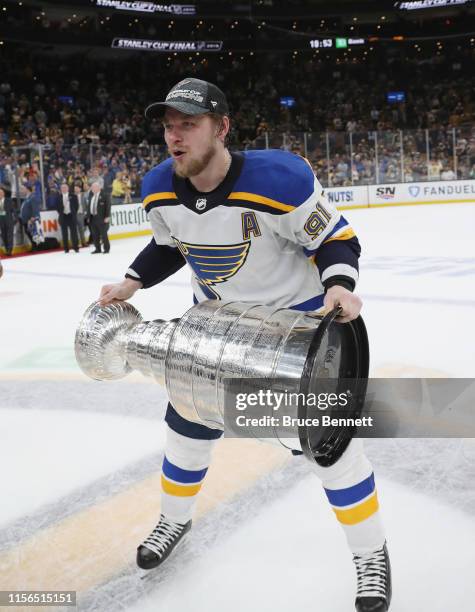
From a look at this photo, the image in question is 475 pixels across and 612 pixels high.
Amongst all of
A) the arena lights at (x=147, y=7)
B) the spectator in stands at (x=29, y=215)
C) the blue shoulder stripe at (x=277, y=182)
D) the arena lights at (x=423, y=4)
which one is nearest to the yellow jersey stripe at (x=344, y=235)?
the blue shoulder stripe at (x=277, y=182)

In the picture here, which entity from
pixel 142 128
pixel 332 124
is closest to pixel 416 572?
pixel 142 128

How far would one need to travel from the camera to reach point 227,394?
60.1 inches

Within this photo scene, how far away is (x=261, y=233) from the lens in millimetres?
1779

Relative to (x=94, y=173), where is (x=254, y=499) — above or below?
below

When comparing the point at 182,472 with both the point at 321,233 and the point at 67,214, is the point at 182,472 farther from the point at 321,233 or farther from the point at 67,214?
the point at 67,214

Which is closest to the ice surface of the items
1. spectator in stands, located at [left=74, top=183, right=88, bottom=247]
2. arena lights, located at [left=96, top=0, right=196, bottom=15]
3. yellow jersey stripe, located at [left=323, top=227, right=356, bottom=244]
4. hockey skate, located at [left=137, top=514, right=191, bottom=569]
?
hockey skate, located at [left=137, top=514, right=191, bottom=569]

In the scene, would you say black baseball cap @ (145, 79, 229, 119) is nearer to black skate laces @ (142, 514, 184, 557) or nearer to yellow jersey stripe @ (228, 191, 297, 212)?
yellow jersey stripe @ (228, 191, 297, 212)

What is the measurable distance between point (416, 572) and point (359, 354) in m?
0.72

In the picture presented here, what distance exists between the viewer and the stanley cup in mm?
1472

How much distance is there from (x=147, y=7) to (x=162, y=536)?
23.9 m

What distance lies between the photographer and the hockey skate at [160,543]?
198 cm

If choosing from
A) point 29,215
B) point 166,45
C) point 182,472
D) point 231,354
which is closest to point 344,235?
point 231,354

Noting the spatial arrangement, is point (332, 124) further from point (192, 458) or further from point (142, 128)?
point (192, 458)

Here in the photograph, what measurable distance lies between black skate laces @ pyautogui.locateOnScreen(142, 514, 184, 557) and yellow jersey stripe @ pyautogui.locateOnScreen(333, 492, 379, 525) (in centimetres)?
57
